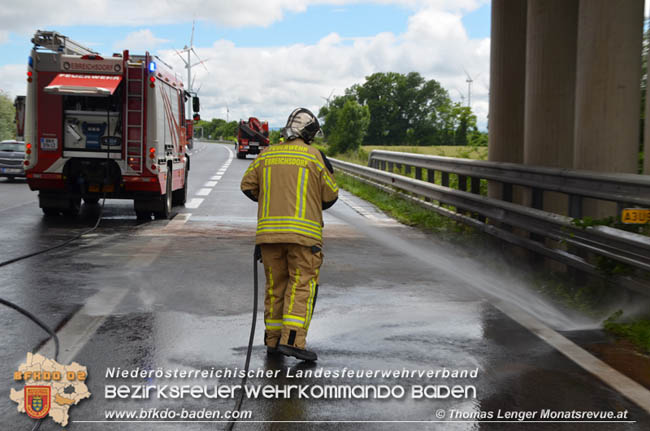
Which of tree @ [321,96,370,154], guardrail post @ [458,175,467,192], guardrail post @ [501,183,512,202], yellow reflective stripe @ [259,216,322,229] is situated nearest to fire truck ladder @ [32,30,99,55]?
guardrail post @ [458,175,467,192]

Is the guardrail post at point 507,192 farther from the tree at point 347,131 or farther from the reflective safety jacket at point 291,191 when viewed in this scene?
the tree at point 347,131

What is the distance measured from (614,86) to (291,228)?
4708mm

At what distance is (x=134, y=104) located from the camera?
45.3ft

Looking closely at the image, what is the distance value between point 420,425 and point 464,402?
1.52 ft

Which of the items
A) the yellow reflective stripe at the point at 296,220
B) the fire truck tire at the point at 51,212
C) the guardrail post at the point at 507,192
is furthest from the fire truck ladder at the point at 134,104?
the yellow reflective stripe at the point at 296,220

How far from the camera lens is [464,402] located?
4637mm

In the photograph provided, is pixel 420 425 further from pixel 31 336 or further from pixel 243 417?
pixel 31 336

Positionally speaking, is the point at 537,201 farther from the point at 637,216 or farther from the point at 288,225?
the point at 288,225

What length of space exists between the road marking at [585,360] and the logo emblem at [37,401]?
3.35 m

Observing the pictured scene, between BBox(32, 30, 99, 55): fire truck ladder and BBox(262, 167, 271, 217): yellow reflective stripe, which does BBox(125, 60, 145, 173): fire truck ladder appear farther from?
BBox(262, 167, 271, 217): yellow reflective stripe

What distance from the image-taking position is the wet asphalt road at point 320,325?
4.54 metres

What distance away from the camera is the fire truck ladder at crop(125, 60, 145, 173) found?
45.2ft

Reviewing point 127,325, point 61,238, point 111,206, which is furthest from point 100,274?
point 111,206

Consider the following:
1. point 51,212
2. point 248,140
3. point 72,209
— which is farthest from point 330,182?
point 248,140
